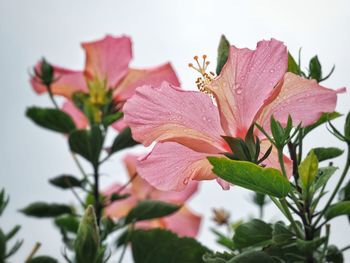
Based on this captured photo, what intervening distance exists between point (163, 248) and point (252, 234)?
Result: 518mm

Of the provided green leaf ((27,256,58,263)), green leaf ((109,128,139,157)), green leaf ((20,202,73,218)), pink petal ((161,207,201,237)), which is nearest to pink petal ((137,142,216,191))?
green leaf ((27,256,58,263))

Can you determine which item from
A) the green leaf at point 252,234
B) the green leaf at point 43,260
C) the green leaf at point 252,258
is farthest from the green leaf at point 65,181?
the green leaf at point 252,258

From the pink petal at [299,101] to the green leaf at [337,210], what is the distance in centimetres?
13

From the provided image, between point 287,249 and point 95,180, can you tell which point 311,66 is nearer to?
point 287,249

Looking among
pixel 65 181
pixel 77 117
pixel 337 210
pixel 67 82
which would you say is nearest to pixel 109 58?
pixel 67 82

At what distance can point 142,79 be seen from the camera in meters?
1.60

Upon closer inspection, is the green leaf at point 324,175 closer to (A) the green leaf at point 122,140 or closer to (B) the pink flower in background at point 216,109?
(B) the pink flower in background at point 216,109

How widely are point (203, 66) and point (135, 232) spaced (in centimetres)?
70

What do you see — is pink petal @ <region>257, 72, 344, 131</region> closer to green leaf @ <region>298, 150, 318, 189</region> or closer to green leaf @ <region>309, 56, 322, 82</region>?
green leaf @ <region>298, 150, 318, 189</region>

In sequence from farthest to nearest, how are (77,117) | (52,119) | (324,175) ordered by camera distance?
(77,117) → (52,119) → (324,175)

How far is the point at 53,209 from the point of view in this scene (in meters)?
1.63

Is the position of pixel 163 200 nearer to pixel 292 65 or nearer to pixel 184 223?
pixel 184 223

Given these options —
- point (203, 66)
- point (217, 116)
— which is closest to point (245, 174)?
point (217, 116)

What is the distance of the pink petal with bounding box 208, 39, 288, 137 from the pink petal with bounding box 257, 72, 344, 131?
18 mm
